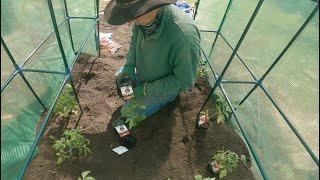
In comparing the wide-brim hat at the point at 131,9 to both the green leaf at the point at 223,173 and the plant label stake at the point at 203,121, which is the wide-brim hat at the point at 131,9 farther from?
the green leaf at the point at 223,173

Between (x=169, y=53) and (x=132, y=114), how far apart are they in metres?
0.70

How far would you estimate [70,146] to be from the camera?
2.66 m

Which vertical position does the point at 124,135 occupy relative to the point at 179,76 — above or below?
below

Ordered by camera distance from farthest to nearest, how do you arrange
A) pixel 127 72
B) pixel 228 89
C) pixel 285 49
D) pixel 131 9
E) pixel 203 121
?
1. pixel 228 89
2. pixel 203 121
3. pixel 127 72
4. pixel 285 49
5. pixel 131 9

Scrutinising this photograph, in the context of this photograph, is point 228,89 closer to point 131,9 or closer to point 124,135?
point 124,135

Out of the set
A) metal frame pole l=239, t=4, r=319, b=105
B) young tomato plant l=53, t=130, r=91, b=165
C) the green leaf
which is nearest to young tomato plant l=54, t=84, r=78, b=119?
young tomato plant l=53, t=130, r=91, b=165

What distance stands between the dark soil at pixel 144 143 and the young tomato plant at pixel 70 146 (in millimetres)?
69

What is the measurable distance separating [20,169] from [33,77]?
0.88m

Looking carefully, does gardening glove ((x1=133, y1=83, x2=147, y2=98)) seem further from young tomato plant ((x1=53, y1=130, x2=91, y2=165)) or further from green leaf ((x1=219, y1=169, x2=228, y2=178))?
green leaf ((x1=219, y1=169, x2=228, y2=178))

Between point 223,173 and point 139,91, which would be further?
point 139,91

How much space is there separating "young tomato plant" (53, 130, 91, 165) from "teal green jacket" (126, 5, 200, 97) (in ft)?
2.56

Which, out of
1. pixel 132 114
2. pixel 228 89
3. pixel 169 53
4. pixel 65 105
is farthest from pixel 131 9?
pixel 228 89

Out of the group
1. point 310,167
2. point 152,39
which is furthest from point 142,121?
point 310,167

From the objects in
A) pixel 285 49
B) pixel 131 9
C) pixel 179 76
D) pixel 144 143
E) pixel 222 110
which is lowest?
pixel 144 143
